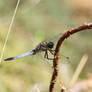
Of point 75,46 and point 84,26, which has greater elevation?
point 84,26

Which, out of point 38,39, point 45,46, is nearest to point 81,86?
point 38,39

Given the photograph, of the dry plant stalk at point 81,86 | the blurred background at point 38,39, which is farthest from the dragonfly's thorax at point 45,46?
the dry plant stalk at point 81,86

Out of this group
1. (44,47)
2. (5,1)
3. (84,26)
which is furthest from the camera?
(5,1)

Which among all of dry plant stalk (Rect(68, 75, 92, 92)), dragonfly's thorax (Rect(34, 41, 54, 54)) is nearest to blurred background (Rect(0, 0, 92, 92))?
dragonfly's thorax (Rect(34, 41, 54, 54))

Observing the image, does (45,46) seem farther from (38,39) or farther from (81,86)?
(38,39)

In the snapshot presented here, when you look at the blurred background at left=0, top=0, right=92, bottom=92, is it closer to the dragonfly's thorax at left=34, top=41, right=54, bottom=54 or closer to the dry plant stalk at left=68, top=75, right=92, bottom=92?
the dragonfly's thorax at left=34, top=41, right=54, bottom=54

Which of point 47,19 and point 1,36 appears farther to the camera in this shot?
point 47,19

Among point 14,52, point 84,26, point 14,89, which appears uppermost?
point 84,26

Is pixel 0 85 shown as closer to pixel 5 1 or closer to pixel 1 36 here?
pixel 1 36

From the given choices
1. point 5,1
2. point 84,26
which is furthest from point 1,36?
point 84,26
